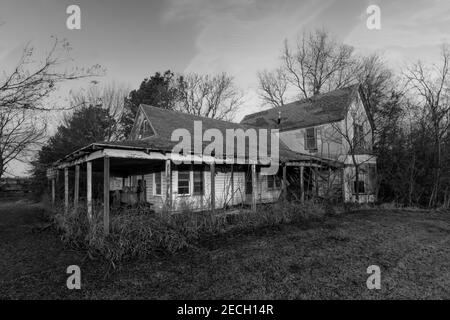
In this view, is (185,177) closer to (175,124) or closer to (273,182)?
(175,124)

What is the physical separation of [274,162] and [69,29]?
945cm

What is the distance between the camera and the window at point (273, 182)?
58.7 feet

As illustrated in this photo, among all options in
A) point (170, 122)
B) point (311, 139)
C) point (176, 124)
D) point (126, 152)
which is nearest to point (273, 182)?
point (311, 139)

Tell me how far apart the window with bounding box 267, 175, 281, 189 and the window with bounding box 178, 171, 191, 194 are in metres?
6.02

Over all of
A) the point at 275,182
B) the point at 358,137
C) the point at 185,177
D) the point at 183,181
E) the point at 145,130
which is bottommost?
the point at 275,182

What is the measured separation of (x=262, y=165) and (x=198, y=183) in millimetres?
4534

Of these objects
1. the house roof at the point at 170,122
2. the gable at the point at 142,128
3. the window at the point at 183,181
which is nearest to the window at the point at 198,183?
the window at the point at 183,181

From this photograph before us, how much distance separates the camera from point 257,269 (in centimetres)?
578

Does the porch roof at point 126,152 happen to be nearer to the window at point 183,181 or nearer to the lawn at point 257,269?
the lawn at point 257,269

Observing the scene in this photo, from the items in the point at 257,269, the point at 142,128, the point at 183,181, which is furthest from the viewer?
the point at 142,128

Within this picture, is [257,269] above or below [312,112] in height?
below

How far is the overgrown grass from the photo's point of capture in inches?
265

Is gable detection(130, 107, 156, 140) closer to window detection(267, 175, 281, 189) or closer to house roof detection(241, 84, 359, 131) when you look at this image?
window detection(267, 175, 281, 189)

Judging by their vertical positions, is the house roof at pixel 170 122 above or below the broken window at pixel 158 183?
above
